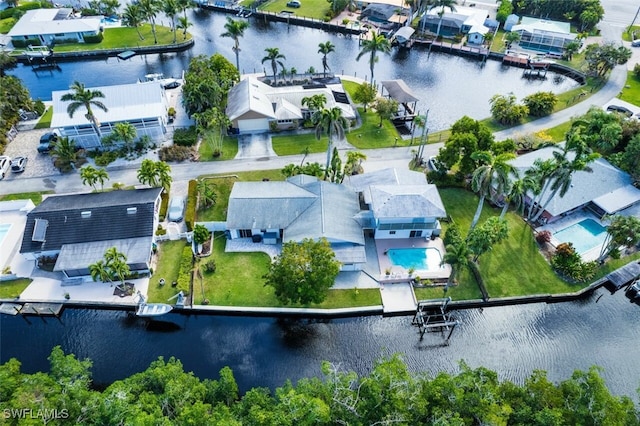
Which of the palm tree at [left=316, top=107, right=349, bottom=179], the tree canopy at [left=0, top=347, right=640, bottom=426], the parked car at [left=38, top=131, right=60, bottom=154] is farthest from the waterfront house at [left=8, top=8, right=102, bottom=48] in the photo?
the tree canopy at [left=0, top=347, right=640, bottom=426]

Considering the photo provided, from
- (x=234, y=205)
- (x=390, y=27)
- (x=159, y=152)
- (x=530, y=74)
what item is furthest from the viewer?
(x=390, y=27)

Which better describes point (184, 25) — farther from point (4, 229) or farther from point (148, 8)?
point (4, 229)

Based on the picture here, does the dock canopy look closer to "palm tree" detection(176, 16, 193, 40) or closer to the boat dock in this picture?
"palm tree" detection(176, 16, 193, 40)

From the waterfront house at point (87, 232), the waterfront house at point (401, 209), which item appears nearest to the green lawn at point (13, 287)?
the waterfront house at point (87, 232)

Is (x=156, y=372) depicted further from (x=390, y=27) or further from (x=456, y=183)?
(x=390, y=27)

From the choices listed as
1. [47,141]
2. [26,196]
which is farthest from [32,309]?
[47,141]

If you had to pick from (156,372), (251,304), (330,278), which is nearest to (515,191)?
(330,278)
